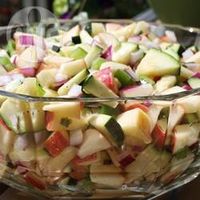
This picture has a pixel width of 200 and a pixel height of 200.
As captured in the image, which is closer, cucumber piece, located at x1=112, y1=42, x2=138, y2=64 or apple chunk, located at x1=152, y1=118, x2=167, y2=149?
apple chunk, located at x1=152, y1=118, x2=167, y2=149

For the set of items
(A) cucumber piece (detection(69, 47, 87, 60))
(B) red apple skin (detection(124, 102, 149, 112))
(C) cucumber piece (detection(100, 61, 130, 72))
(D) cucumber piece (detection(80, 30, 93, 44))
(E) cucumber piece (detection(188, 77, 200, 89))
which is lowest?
(D) cucumber piece (detection(80, 30, 93, 44))

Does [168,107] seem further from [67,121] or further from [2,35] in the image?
[2,35]

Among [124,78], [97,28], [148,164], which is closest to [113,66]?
[124,78]

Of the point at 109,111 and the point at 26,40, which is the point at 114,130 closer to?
the point at 109,111

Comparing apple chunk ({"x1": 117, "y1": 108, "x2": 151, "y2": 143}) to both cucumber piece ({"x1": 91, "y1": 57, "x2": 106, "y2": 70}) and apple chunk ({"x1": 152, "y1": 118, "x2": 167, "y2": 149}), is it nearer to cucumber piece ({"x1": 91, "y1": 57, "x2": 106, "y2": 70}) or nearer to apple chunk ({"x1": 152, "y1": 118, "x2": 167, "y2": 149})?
apple chunk ({"x1": 152, "y1": 118, "x2": 167, "y2": 149})

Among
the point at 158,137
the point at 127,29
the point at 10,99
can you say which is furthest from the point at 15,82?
the point at 127,29

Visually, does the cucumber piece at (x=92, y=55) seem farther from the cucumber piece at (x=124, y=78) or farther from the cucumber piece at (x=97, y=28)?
the cucumber piece at (x=97, y=28)

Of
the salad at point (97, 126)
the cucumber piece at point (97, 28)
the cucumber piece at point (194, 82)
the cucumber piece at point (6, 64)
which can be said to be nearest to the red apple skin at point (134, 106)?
the salad at point (97, 126)

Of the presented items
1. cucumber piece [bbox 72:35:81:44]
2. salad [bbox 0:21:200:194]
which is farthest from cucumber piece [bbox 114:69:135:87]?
cucumber piece [bbox 72:35:81:44]
